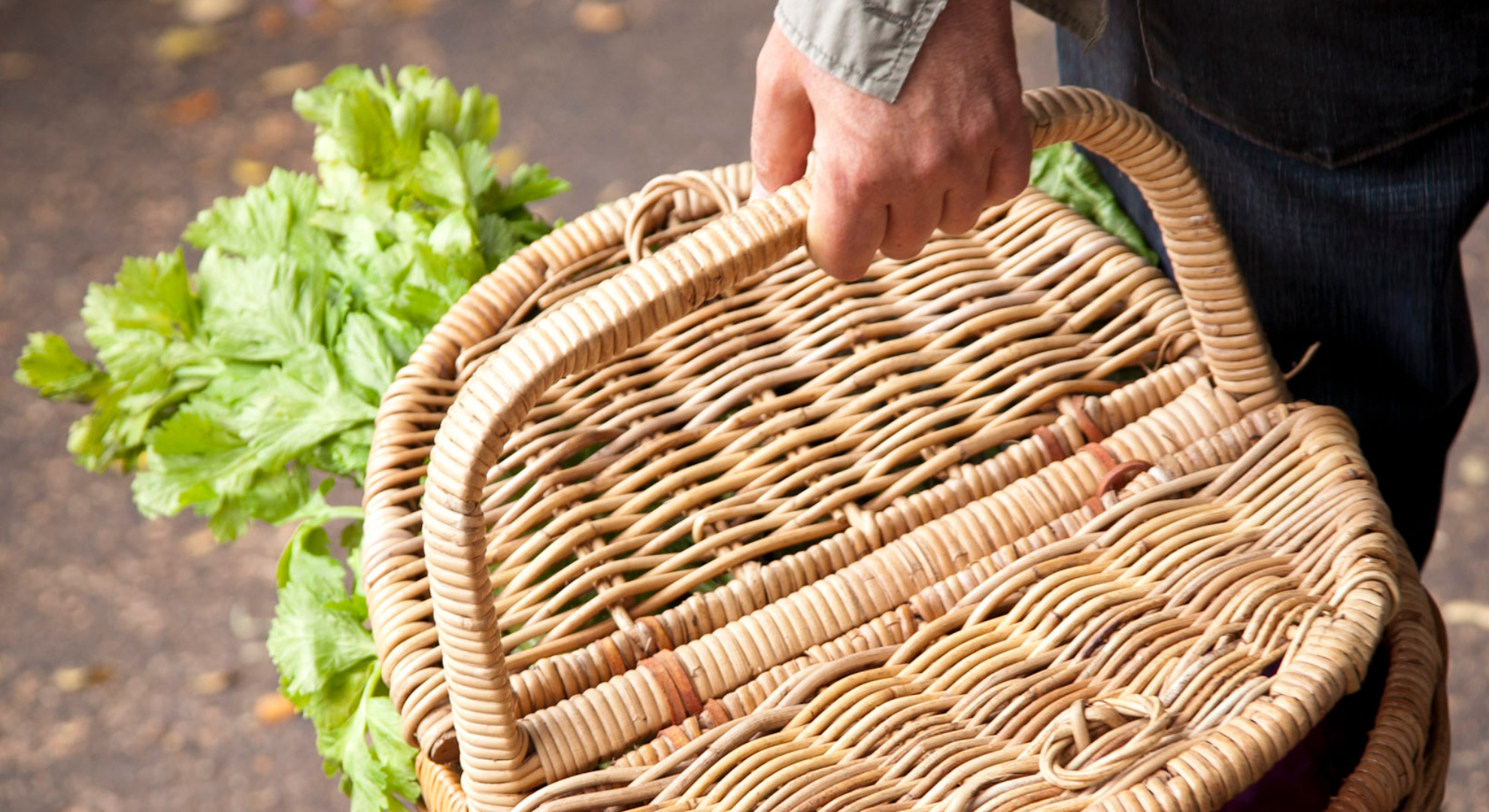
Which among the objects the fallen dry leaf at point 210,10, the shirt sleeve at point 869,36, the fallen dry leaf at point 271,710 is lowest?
the fallen dry leaf at point 271,710

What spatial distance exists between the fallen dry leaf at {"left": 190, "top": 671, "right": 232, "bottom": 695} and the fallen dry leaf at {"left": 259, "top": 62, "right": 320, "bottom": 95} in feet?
3.85

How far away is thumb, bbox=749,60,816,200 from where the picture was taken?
2.15 ft

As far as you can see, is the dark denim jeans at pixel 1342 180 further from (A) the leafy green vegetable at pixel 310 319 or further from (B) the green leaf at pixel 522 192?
(B) the green leaf at pixel 522 192

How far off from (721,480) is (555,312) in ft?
0.74

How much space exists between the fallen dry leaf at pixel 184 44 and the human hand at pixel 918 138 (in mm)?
2044

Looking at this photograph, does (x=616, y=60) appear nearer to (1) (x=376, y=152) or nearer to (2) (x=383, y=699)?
(1) (x=376, y=152)

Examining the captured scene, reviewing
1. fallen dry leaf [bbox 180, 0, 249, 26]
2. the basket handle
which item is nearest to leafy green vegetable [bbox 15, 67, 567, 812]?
the basket handle

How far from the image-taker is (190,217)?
2.07 metres

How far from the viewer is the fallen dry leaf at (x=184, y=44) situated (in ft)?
7.63

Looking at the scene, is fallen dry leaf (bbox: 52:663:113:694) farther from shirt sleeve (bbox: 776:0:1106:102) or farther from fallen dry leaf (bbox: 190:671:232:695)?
shirt sleeve (bbox: 776:0:1106:102)

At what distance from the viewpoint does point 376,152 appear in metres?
1.04

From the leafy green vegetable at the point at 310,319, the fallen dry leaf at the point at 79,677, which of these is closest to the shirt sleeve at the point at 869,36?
the leafy green vegetable at the point at 310,319

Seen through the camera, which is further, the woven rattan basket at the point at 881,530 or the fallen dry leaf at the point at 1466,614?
the fallen dry leaf at the point at 1466,614

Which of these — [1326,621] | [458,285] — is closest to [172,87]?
[458,285]
